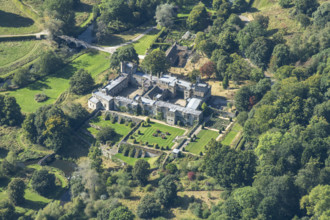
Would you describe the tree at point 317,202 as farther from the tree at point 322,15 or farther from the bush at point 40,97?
the bush at point 40,97

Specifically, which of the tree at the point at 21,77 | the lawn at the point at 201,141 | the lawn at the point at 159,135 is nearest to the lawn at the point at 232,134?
the lawn at the point at 201,141

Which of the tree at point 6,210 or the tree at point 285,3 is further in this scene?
the tree at point 285,3

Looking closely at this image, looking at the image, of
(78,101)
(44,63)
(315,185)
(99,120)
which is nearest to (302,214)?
(315,185)

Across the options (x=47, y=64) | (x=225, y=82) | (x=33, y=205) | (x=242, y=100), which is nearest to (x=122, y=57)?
(x=47, y=64)

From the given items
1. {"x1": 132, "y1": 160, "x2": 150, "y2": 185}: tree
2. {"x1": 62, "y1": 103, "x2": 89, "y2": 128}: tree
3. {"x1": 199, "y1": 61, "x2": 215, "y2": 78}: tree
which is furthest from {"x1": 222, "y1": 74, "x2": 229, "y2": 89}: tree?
{"x1": 132, "y1": 160, "x2": 150, "y2": 185}: tree

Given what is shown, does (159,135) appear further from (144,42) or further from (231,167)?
(144,42)

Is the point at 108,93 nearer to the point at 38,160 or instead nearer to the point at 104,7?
the point at 38,160
